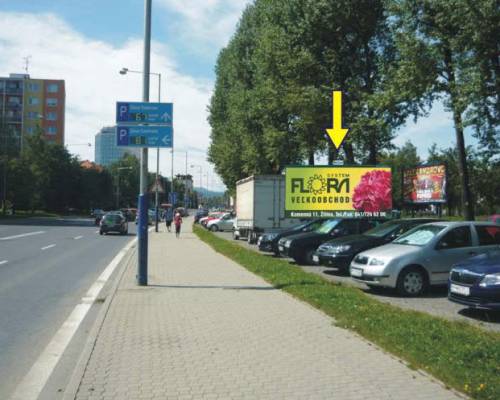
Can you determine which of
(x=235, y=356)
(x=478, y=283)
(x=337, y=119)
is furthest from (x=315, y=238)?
(x=235, y=356)

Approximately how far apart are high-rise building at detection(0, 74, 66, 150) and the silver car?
9677 centimetres

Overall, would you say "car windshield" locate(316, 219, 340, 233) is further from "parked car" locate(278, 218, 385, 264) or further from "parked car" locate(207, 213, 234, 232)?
"parked car" locate(207, 213, 234, 232)

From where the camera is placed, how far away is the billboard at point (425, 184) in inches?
780

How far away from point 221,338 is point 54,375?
2014 mm

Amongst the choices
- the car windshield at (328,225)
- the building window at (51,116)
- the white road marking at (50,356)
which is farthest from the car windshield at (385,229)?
the building window at (51,116)

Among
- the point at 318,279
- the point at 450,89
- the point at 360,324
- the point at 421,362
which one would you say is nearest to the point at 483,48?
the point at 450,89

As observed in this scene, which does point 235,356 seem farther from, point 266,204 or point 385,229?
point 266,204

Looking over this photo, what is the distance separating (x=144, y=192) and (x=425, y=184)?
12807 mm

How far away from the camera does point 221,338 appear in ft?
21.8

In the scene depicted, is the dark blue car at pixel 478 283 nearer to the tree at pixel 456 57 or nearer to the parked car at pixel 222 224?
the tree at pixel 456 57

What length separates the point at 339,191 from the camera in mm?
20094

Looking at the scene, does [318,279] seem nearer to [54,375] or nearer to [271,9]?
[54,375]

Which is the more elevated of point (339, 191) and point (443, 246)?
point (339, 191)

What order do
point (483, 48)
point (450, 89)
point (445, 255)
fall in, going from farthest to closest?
point (450, 89)
point (483, 48)
point (445, 255)
